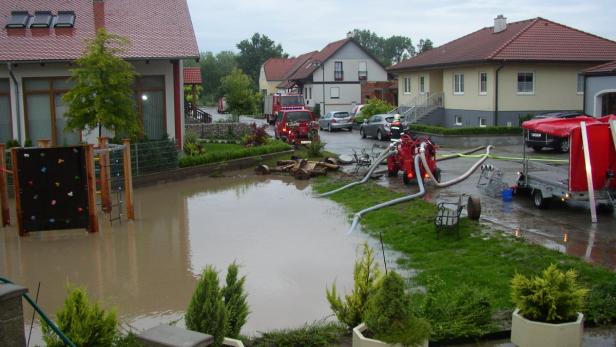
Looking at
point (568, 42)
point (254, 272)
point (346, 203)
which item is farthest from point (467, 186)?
point (568, 42)

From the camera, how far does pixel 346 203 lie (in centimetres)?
1803

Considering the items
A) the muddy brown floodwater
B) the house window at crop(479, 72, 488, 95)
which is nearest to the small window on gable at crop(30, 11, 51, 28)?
the muddy brown floodwater

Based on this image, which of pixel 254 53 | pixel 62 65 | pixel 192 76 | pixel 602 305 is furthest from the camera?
pixel 254 53

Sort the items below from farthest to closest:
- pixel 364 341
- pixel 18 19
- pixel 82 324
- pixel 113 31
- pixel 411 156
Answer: pixel 113 31, pixel 18 19, pixel 411 156, pixel 364 341, pixel 82 324

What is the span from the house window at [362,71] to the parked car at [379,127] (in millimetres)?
28003

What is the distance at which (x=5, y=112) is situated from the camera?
25.8m

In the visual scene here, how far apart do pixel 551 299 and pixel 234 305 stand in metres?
3.30

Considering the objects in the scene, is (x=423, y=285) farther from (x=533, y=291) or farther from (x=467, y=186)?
(x=467, y=186)

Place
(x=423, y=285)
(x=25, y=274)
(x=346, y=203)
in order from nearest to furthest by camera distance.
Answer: (x=423, y=285), (x=25, y=274), (x=346, y=203)

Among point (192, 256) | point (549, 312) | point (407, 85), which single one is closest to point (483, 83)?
point (407, 85)

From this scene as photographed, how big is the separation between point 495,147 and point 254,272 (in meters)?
22.7

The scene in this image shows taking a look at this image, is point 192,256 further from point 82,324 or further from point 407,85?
point 407,85

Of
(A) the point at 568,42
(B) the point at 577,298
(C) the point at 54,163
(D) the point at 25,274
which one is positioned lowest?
(D) the point at 25,274

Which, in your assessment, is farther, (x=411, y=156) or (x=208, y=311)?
(x=411, y=156)
